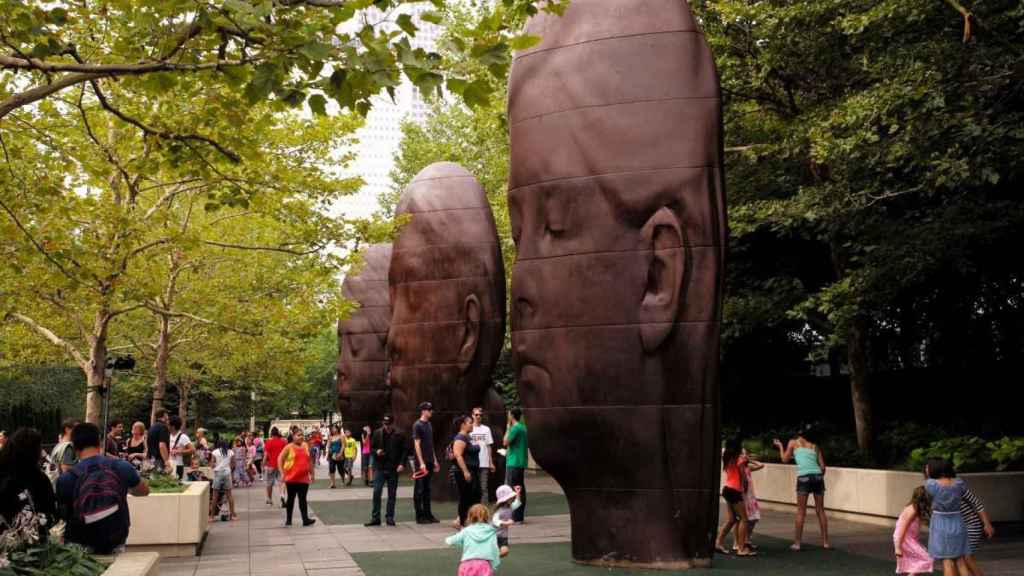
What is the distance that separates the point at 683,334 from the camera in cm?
1133

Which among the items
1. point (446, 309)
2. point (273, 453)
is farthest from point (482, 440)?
point (273, 453)

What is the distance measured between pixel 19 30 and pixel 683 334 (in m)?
6.85

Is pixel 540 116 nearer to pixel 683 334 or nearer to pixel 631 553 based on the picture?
pixel 683 334

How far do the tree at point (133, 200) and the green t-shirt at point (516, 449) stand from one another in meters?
4.52

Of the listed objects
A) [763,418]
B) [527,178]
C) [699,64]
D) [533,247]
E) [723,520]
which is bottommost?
[723,520]

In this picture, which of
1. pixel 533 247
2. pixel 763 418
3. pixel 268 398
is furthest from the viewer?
pixel 268 398

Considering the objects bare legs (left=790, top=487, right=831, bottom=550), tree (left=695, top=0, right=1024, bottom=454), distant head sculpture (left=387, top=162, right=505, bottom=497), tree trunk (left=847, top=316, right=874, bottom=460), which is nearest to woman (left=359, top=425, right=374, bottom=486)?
distant head sculpture (left=387, top=162, right=505, bottom=497)

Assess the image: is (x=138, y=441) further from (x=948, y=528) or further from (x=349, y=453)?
(x=948, y=528)

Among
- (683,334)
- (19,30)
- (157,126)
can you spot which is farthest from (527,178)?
(19,30)

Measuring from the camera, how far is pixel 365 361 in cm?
3111

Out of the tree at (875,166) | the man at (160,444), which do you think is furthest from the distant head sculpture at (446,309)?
the tree at (875,166)

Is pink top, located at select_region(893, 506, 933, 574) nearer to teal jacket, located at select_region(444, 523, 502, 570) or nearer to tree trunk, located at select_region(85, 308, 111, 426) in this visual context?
teal jacket, located at select_region(444, 523, 502, 570)

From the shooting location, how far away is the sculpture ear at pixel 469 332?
20.1 meters

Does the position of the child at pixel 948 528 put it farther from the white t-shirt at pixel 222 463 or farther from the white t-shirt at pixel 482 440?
the white t-shirt at pixel 222 463
